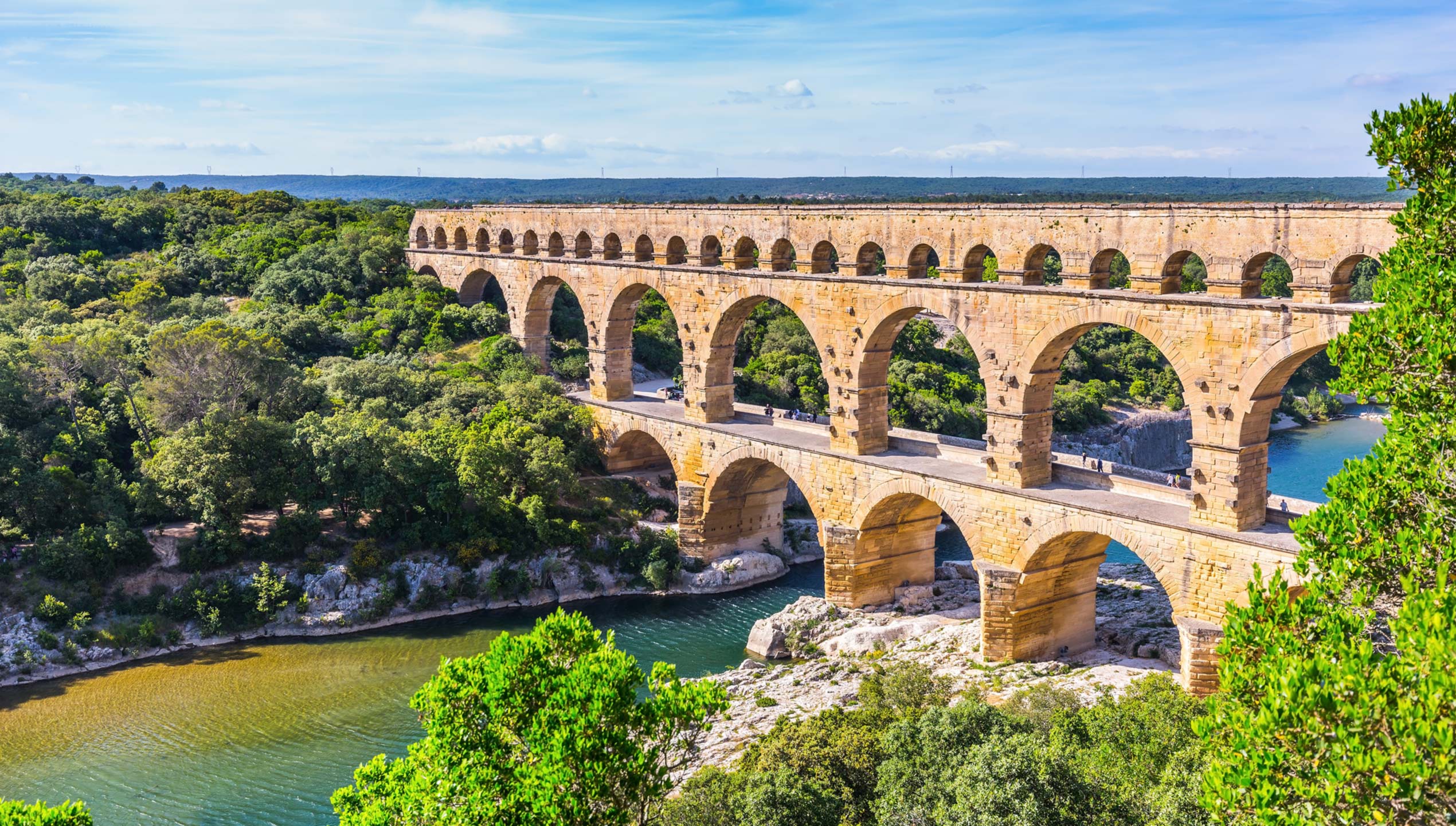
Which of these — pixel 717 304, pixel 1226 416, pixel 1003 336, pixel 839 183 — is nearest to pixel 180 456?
pixel 717 304

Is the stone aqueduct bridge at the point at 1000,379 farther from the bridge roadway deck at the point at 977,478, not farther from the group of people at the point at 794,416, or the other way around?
the group of people at the point at 794,416

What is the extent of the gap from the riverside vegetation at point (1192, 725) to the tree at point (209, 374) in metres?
19.3

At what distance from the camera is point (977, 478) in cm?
2339

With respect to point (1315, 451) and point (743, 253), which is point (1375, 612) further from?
point (1315, 451)

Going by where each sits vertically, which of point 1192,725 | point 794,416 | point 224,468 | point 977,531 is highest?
point 1192,725

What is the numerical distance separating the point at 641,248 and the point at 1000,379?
1295 cm

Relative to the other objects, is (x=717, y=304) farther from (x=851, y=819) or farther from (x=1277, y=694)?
(x=1277, y=694)

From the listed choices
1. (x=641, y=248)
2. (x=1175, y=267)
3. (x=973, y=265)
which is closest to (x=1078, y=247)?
(x=1175, y=267)

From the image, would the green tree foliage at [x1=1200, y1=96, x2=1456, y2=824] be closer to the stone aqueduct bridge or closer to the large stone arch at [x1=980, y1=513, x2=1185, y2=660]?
the stone aqueduct bridge

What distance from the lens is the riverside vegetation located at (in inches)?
317

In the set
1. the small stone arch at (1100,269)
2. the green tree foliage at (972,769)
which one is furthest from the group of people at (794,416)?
the green tree foliage at (972,769)

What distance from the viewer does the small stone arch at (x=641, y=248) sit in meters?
32.4

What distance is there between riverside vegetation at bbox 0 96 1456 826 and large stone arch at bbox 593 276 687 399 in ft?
57.4

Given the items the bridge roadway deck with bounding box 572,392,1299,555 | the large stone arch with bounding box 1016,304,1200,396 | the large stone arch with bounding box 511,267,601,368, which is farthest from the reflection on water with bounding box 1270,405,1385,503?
the large stone arch with bounding box 511,267,601,368
